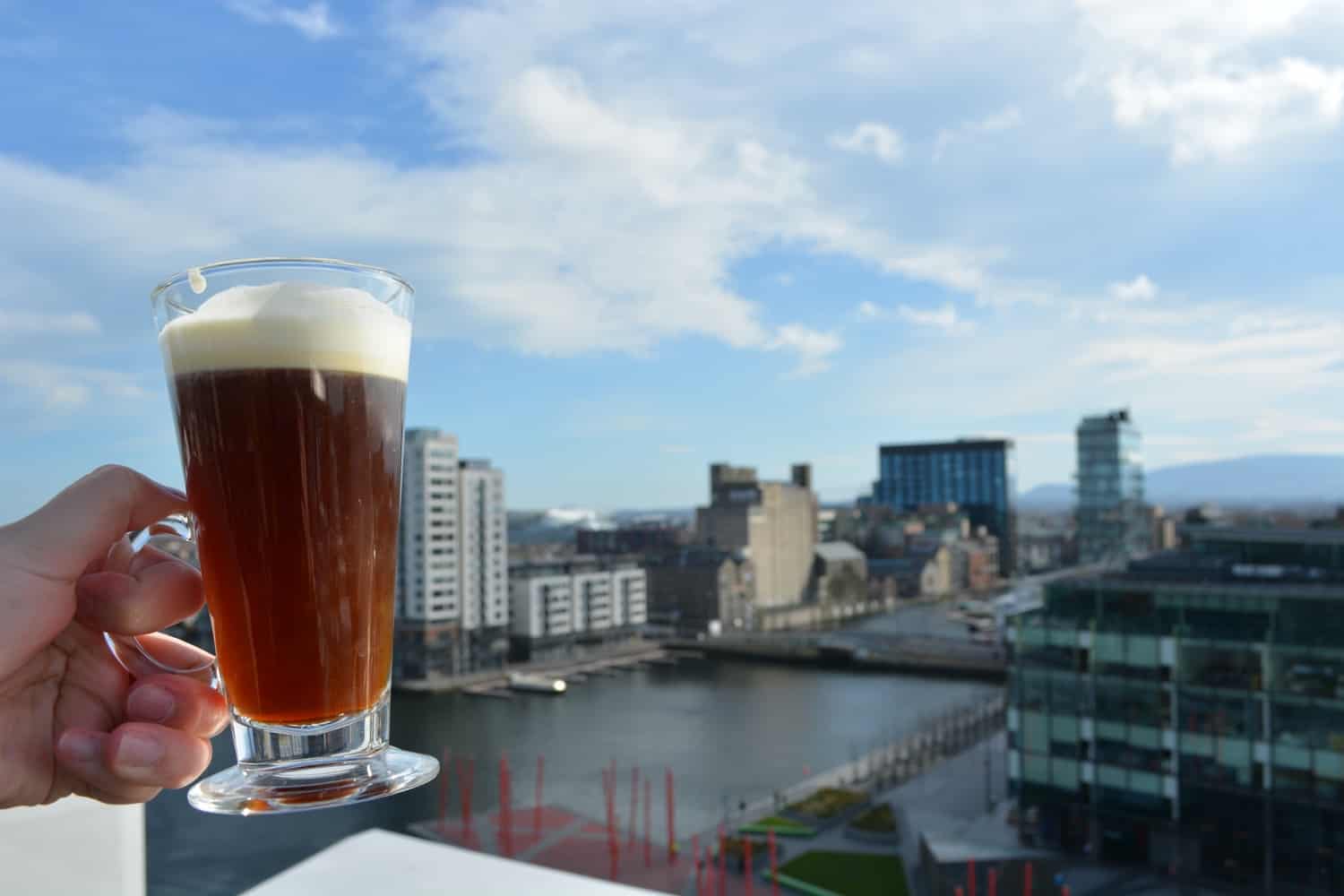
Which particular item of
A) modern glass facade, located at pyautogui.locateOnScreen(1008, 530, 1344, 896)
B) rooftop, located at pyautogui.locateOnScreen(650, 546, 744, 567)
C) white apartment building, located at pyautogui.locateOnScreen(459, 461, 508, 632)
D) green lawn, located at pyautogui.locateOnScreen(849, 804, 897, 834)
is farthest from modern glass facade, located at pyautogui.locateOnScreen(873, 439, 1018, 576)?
modern glass facade, located at pyautogui.locateOnScreen(1008, 530, 1344, 896)

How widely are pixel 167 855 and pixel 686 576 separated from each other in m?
12.6

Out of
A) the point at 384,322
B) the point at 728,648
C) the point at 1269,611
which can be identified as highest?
the point at 384,322

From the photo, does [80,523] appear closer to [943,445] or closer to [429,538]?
[429,538]

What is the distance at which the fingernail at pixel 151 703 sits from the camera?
1.28 feet

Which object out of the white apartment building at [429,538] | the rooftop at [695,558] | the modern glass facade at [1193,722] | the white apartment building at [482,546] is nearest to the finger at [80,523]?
the modern glass facade at [1193,722]

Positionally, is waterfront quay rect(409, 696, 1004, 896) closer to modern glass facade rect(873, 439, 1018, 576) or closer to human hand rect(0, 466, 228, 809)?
human hand rect(0, 466, 228, 809)

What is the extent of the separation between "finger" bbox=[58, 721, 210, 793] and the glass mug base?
2 cm

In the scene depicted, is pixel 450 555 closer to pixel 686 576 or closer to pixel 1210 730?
pixel 686 576

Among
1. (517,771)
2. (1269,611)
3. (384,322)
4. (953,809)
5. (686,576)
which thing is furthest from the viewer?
(686,576)

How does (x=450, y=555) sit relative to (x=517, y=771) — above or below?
above

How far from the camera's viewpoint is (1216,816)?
5258mm

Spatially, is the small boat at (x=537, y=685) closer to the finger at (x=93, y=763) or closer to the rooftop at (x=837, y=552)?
the rooftop at (x=837, y=552)

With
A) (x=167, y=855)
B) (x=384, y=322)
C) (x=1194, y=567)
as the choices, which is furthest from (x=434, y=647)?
(x=384, y=322)

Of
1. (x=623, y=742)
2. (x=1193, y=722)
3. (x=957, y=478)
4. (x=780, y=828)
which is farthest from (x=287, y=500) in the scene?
(x=957, y=478)
